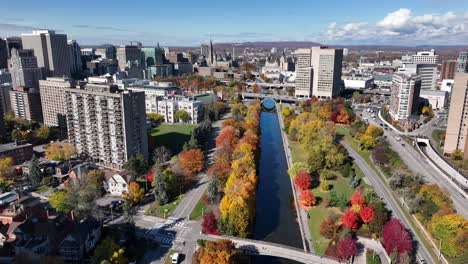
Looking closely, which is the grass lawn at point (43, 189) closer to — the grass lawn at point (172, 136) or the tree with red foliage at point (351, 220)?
the grass lawn at point (172, 136)

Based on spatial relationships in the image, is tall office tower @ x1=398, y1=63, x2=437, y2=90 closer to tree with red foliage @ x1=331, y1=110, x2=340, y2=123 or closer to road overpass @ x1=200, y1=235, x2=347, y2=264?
tree with red foliage @ x1=331, y1=110, x2=340, y2=123

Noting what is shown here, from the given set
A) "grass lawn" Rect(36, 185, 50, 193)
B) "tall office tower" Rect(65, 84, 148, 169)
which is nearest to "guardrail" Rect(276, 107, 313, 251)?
"tall office tower" Rect(65, 84, 148, 169)

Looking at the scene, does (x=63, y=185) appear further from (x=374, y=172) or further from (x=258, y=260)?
(x=374, y=172)

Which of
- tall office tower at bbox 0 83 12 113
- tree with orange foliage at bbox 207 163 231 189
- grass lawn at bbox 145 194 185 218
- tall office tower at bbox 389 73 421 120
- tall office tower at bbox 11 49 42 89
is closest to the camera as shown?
grass lawn at bbox 145 194 185 218

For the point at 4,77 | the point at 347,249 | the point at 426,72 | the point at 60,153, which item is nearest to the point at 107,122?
the point at 60,153

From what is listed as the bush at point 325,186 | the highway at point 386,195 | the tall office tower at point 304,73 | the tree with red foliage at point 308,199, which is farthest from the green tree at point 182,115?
the tall office tower at point 304,73

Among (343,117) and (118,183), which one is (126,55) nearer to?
(343,117)
